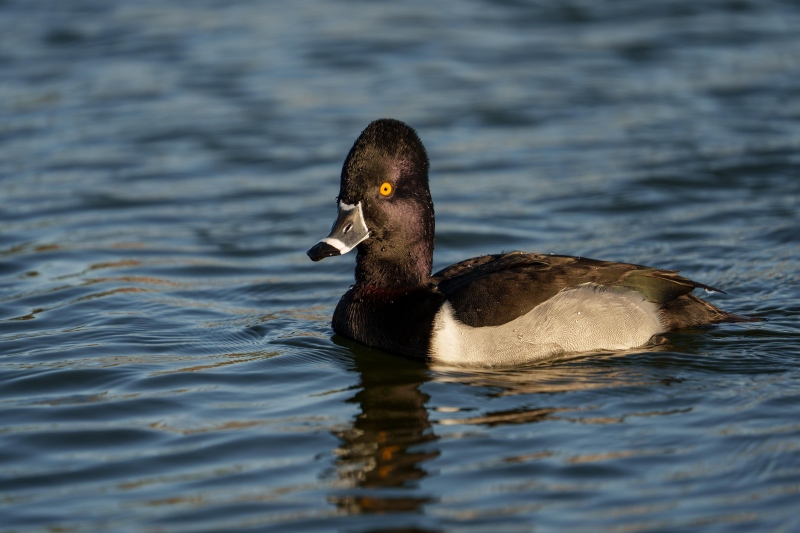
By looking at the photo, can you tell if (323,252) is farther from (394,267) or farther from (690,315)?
(690,315)

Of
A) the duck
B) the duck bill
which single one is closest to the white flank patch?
the duck

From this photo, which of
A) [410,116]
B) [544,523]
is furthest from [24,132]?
[544,523]

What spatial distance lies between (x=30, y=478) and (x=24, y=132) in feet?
32.6

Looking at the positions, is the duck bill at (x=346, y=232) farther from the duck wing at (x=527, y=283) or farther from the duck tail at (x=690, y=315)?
the duck tail at (x=690, y=315)

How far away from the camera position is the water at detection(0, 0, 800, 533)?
609 centimetres

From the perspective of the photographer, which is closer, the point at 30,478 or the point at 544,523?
the point at 544,523

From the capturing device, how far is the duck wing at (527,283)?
7723 mm

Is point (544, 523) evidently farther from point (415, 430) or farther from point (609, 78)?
point (609, 78)

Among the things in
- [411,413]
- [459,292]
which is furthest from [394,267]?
[411,413]

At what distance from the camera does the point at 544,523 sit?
5.57 metres

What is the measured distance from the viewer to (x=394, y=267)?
834cm

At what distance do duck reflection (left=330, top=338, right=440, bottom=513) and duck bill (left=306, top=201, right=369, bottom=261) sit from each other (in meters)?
0.80

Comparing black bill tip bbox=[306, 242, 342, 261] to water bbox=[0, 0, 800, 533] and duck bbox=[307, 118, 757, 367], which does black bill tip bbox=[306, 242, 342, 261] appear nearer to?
duck bbox=[307, 118, 757, 367]

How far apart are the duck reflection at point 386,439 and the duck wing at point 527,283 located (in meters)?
0.59
